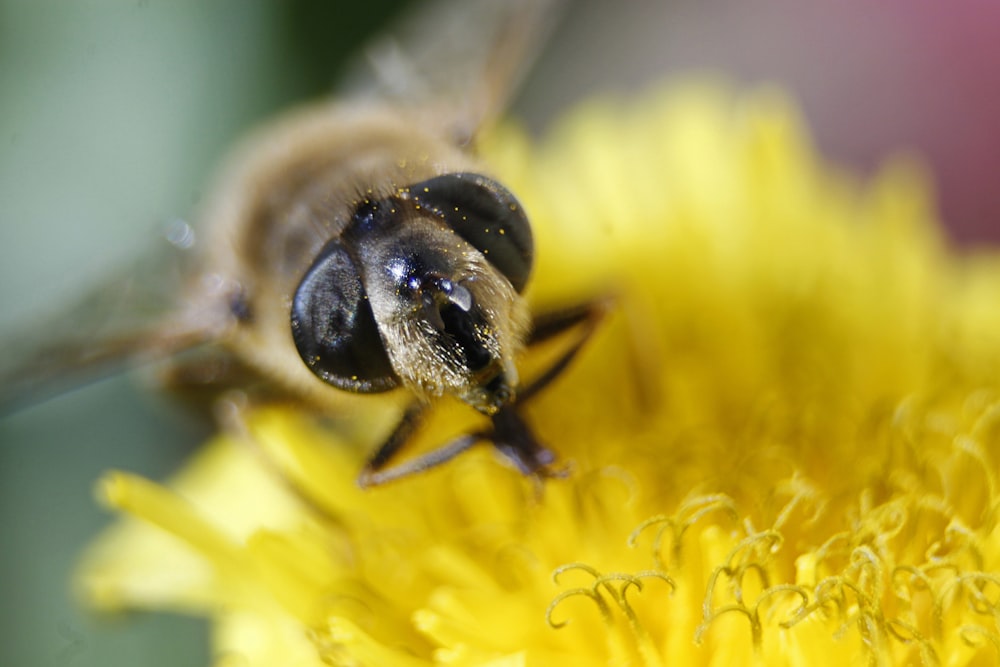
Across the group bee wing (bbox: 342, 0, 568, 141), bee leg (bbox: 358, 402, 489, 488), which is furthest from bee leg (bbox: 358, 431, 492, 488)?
bee wing (bbox: 342, 0, 568, 141)

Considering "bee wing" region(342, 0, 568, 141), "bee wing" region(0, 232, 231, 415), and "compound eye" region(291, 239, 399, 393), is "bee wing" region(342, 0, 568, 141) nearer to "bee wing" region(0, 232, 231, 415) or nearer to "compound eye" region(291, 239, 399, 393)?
"bee wing" region(0, 232, 231, 415)

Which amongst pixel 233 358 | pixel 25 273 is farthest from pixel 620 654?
pixel 25 273

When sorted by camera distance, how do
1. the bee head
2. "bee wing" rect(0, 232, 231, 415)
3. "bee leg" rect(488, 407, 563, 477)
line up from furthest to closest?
"bee wing" rect(0, 232, 231, 415) < "bee leg" rect(488, 407, 563, 477) < the bee head

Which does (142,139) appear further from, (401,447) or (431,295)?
(431,295)

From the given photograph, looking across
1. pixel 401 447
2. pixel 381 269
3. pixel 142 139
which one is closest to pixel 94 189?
pixel 142 139

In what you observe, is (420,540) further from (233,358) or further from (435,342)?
(435,342)
